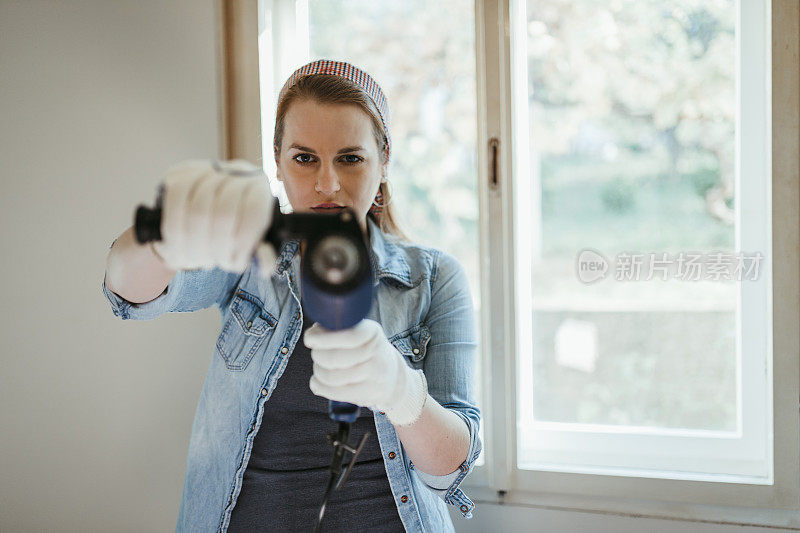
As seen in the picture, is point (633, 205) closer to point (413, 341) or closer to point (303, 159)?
point (413, 341)

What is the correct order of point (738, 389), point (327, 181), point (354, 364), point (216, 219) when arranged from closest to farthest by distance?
point (216, 219), point (354, 364), point (327, 181), point (738, 389)

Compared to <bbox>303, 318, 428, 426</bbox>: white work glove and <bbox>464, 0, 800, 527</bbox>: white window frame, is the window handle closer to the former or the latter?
<bbox>464, 0, 800, 527</bbox>: white window frame

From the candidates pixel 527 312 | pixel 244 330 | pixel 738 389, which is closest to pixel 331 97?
pixel 244 330

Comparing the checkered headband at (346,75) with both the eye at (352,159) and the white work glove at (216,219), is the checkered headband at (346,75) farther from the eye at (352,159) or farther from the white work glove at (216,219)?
the white work glove at (216,219)

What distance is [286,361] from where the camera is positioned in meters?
1.07

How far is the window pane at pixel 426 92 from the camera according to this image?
1.53 metres

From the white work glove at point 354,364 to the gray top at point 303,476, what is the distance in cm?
28

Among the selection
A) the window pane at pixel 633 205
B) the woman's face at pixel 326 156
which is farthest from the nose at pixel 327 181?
the window pane at pixel 633 205

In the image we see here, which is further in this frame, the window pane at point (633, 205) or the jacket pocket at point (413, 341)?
the window pane at point (633, 205)

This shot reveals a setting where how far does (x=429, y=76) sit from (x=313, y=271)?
1.04m

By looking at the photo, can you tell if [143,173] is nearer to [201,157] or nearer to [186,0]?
[201,157]

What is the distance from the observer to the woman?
1043mm

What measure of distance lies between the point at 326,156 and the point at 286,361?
1.19 ft

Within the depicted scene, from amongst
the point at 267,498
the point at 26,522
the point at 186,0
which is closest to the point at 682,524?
the point at 267,498
